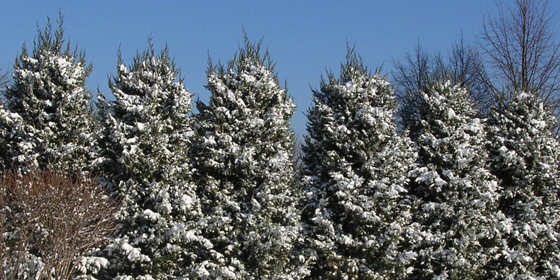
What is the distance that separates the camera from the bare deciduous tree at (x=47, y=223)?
837 centimetres

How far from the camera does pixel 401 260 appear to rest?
36.3 feet

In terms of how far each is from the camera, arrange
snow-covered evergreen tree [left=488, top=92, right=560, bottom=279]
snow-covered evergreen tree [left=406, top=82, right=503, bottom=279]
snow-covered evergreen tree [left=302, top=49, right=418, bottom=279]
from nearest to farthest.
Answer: snow-covered evergreen tree [left=302, top=49, right=418, bottom=279] → snow-covered evergreen tree [left=406, top=82, right=503, bottom=279] → snow-covered evergreen tree [left=488, top=92, right=560, bottom=279]

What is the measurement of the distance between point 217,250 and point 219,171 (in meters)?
1.54

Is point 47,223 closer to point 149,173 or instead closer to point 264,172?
point 149,173

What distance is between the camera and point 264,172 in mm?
10461

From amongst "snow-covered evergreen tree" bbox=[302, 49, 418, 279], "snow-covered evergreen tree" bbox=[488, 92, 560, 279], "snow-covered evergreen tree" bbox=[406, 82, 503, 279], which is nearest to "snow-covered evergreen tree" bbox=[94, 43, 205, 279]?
"snow-covered evergreen tree" bbox=[302, 49, 418, 279]

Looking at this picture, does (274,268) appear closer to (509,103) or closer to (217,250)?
(217,250)

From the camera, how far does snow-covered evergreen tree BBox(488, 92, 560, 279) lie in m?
13.0

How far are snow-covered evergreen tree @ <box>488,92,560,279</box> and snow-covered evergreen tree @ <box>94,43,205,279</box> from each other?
7.84 m

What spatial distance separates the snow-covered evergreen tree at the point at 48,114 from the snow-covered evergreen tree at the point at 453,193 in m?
7.40

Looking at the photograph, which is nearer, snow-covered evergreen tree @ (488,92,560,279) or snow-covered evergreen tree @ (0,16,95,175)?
snow-covered evergreen tree @ (0,16,95,175)

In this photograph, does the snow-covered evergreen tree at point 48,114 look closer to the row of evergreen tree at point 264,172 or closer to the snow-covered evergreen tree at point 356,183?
the row of evergreen tree at point 264,172

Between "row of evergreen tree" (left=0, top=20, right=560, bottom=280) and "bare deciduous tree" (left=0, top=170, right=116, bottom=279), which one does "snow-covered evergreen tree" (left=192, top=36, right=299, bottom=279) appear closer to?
"row of evergreen tree" (left=0, top=20, right=560, bottom=280)

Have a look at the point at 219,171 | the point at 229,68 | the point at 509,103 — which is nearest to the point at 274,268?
the point at 219,171
